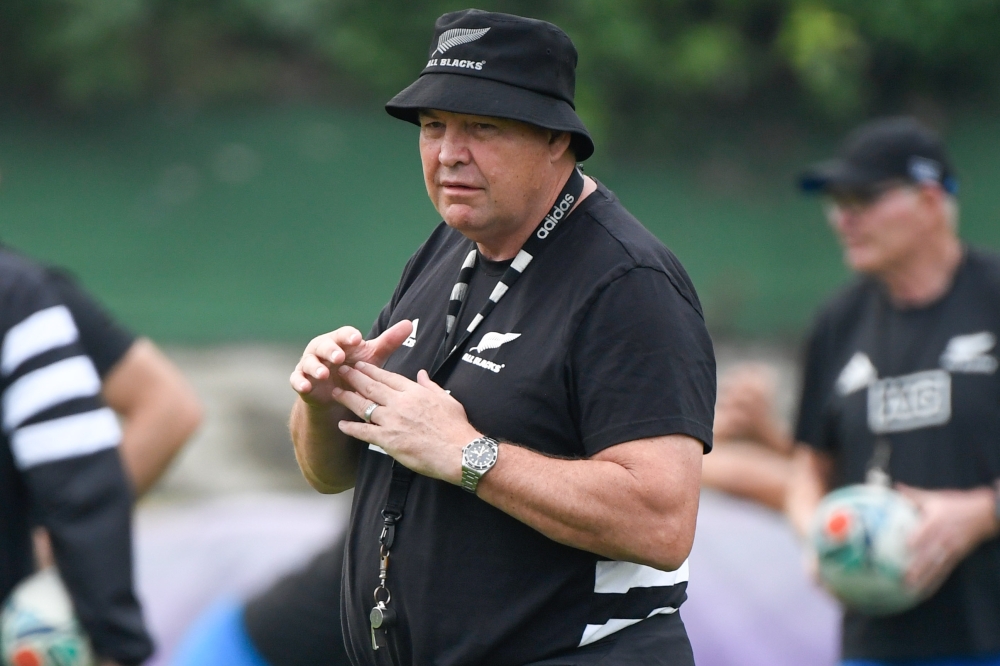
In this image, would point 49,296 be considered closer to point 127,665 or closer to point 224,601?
point 127,665

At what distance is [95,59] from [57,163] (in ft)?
3.99

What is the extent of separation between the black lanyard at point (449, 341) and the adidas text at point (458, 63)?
33cm

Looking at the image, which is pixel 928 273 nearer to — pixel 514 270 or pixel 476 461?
pixel 514 270

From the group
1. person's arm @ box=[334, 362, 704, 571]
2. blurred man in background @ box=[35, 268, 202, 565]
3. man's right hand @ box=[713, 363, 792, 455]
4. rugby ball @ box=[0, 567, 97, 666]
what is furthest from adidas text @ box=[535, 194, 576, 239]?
man's right hand @ box=[713, 363, 792, 455]

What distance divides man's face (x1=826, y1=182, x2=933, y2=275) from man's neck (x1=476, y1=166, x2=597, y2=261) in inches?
74.5

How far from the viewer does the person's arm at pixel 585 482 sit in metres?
2.42

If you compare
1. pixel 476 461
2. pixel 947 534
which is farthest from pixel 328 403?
pixel 947 534

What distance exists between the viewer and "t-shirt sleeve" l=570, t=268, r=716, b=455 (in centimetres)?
245

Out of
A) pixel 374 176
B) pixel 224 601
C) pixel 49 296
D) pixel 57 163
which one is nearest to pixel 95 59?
pixel 57 163

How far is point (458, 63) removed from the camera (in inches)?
104

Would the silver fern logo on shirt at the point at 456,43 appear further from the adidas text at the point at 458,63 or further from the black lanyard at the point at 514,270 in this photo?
the black lanyard at the point at 514,270

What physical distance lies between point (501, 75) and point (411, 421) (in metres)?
0.72

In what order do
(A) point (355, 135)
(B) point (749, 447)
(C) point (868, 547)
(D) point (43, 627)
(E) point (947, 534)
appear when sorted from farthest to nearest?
(A) point (355, 135)
(B) point (749, 447)
(C) point (868, 547)
(E) point (947, 534)
(D) point (43, 627)

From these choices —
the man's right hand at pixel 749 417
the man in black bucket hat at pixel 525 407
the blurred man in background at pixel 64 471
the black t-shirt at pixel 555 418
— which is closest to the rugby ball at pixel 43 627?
the blurred man in background at pixel 64 471
